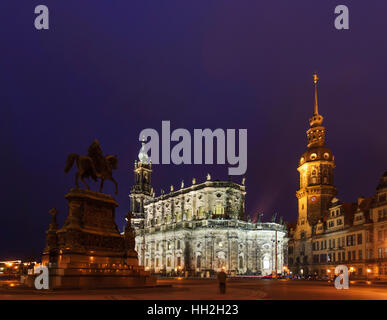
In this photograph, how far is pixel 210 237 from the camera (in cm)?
8931

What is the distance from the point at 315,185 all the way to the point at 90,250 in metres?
64.3

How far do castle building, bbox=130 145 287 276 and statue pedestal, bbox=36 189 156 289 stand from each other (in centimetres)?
6045

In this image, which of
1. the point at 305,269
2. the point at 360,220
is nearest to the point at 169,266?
the point at 305,269

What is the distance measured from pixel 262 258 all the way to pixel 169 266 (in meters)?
21.1

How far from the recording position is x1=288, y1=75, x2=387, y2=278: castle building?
59.5m

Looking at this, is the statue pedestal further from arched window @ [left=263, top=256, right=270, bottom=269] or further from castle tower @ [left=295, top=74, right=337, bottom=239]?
arched window @ [left=263, top=256, right=270, bottom=269]

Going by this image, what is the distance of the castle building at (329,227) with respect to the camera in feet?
195

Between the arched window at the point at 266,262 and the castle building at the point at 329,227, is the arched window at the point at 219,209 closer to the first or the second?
the arched window at the point at 266,262

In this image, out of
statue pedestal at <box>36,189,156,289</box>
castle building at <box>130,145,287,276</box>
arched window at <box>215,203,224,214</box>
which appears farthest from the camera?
arched window at <box>215,203,224,214</box>

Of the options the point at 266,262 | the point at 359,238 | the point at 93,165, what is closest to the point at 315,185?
the point at 359,238

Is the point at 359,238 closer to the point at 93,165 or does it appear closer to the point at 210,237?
the point at 210,237

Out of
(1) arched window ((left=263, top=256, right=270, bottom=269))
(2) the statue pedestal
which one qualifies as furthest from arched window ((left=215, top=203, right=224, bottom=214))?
(2) the statue pedestal
